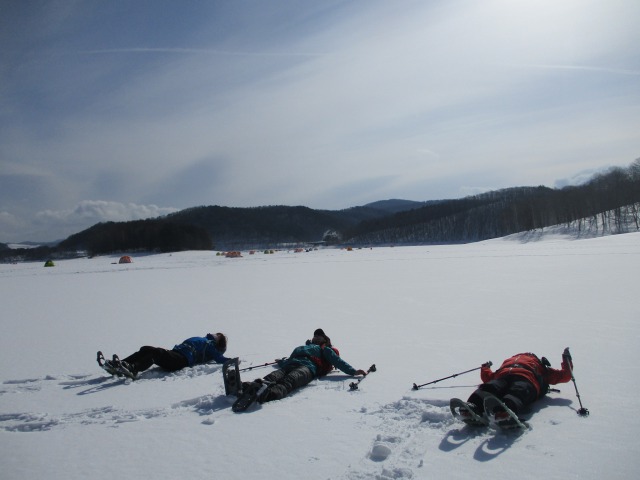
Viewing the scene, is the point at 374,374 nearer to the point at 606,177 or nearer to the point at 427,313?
the point at 427,313

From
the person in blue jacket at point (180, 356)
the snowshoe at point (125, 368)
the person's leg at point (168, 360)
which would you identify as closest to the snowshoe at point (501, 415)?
the person in blue jacket at point (180, 356)

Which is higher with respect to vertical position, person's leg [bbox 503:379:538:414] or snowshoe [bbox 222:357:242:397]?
snowshoe [bbox 222:357:242:397]

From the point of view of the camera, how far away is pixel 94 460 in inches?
140

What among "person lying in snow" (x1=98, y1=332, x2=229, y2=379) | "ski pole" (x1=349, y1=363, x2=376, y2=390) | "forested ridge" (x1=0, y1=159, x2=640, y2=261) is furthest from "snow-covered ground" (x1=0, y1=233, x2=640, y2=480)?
"forested ridge" (x1=0, y1=159, x2=640, y2=261)

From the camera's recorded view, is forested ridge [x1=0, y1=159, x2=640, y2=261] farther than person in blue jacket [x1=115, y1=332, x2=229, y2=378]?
Yes

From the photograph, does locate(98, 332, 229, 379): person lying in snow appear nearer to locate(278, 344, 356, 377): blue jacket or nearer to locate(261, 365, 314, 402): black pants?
locate(278, 344, 356, 377): blue jacket

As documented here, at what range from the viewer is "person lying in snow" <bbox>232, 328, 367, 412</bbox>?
15.5 ft

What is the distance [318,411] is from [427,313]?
593 centimetres

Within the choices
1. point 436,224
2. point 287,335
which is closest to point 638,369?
point 287,335

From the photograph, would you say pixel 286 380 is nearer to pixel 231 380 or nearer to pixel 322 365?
pixel 231 380

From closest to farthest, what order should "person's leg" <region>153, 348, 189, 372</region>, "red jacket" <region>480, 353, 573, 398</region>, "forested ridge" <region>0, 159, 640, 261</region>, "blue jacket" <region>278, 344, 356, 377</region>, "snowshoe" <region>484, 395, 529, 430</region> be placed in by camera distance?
"snowshoe" <region>484, 395, 529, 430</region> → "red jacket" <region>480, 353, 573, 398</region> → "blue jacket" <region>278, 344, 356, 377</region> → "person's leg" <region>153, 348, 189, 372</region> → "forested ridge" <region>0, 159, 640, 261</region>

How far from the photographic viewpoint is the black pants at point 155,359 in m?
6.11

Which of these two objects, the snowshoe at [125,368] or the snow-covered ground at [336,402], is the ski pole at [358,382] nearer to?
the snow-covered ground at [336,402]

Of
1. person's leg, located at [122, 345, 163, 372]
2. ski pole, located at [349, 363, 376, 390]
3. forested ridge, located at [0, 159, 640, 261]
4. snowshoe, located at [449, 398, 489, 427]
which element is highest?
forested ridge, located at [0, 159, 640, 261]
